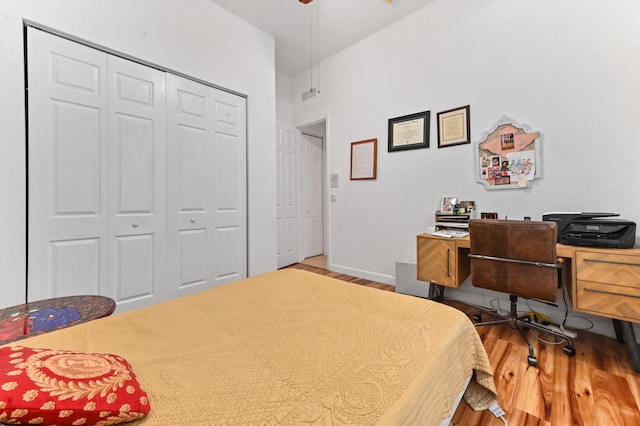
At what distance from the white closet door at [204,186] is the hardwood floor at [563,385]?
2.44m

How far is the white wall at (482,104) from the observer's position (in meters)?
2.00

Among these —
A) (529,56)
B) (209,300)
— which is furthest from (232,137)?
(529,56)

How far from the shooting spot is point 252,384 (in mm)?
690

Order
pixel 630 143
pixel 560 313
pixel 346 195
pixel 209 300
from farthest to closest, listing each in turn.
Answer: pixel 346 195
pixel 560 313
pixel 630 143
pixel 209 300

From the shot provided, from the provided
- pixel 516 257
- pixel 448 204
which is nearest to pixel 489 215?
pixel 448 204

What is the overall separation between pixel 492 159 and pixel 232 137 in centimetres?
268

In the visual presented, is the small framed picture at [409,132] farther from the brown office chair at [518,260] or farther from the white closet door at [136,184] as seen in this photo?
the white closet door at [136,184]

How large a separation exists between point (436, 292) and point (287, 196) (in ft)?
8.53

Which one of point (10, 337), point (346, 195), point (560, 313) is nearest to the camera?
point (10, 337)

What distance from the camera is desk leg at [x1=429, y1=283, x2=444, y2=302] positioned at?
2.60m

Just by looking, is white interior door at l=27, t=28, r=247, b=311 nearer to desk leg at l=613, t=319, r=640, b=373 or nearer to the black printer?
the black printer

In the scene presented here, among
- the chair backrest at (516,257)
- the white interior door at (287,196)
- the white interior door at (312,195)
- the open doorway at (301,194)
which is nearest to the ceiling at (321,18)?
the open doorway at (301,194)

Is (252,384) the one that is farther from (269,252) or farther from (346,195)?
(346,195)

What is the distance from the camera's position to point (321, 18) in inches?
120
